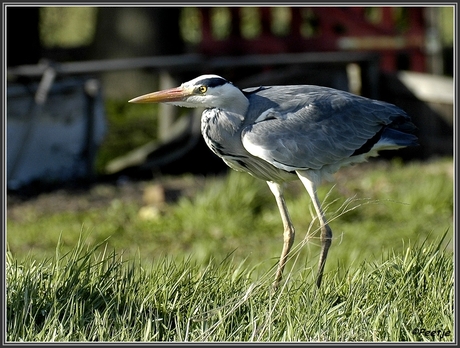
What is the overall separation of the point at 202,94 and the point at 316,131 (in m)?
0.79

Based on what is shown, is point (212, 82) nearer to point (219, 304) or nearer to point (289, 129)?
point (289, 129)

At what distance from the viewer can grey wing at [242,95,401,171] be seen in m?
5.14

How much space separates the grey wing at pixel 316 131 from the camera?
5145mm

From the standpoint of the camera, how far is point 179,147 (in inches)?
428

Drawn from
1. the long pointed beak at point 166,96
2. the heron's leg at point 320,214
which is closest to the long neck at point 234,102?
the long pointed beak at point 166,96

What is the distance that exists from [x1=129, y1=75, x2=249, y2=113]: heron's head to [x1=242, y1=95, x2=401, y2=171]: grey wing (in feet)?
0.79

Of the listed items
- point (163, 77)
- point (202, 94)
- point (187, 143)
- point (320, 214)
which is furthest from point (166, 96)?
point (163, 77)

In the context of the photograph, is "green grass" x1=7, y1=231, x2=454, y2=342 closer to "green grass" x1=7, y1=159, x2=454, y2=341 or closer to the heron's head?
"green grass" x1=7, y1=159, x2=454, y2=341

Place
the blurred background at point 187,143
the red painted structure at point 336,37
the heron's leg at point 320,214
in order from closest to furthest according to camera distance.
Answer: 1. the heron's leg at point 320,214
2. the blurred background at point 187,143
3. the red painted structure at point 336,37

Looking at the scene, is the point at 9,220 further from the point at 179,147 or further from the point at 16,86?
the point at 179,147

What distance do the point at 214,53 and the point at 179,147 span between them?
3400 mm

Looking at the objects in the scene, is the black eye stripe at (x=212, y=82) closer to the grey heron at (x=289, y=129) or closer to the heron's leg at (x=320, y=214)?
the grey heron at (x=289, y=129)

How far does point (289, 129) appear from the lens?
5.24m

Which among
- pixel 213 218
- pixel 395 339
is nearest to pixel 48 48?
pixel 213 218
